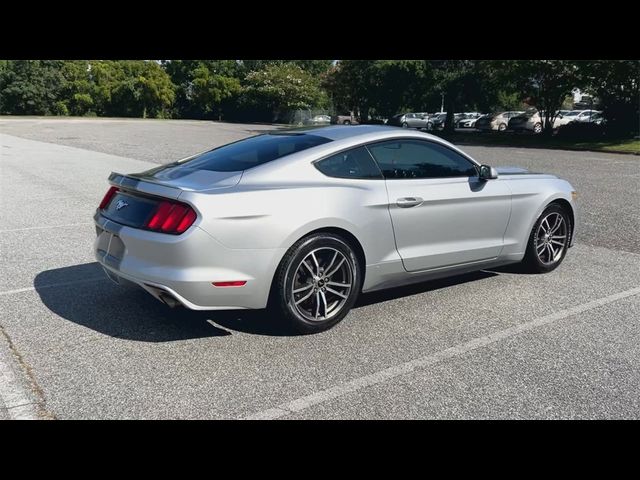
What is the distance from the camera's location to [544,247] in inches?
234

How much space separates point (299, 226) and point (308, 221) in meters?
0.08

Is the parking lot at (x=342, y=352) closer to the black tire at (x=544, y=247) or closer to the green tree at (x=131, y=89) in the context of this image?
the black tire at (x=544, y=247)

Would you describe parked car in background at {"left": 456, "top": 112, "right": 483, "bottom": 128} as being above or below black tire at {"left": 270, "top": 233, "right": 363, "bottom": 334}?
above

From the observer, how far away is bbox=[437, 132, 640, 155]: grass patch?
26531 millimetres

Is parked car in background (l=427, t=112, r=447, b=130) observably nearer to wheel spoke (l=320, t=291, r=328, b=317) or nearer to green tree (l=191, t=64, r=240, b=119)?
green tree (l=191, t=64, r=240, b=119)

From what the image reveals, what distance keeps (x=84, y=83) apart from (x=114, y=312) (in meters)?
70.7

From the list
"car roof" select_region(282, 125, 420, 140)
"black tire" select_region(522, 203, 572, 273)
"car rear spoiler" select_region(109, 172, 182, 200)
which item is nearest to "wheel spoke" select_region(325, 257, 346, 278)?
"car roof" select_region(282, 125, 420, 140)

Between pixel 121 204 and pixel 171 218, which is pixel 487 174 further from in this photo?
pixel 121 204

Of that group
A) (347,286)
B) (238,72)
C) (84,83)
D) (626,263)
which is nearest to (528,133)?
(626,263)

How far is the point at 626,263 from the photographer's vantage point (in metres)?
6.46

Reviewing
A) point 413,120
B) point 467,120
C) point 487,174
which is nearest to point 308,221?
point 487,174

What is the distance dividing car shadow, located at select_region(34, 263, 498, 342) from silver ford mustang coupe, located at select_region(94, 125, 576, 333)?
38 centimetres

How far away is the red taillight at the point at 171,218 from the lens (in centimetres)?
383
